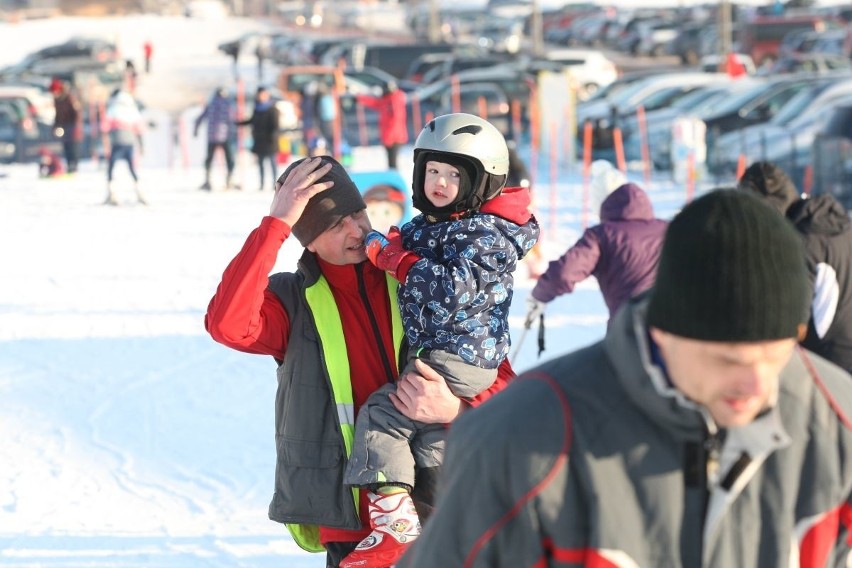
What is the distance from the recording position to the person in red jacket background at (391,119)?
2069 centimetres

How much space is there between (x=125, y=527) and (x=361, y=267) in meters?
3.52

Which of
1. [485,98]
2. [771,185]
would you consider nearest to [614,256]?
[771,185]

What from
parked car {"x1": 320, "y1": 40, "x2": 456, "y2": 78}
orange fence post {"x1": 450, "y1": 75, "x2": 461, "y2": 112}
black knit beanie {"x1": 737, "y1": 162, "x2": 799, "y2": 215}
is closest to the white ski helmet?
black knit beanie {"x1": 737, "y1": 162, "x2": 799, "y2": 215}

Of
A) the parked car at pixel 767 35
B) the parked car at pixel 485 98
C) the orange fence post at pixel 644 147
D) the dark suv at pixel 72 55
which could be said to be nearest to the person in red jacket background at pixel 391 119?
the orange fence post at pixel 644 147

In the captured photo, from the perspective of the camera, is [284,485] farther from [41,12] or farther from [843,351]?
[41,12]

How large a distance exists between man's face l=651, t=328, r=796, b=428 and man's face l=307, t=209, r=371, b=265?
71.1 inches

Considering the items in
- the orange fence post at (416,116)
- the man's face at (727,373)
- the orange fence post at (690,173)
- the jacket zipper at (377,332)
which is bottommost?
the orange fence post at (690,173)

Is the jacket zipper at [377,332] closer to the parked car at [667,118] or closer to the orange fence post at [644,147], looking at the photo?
the orange fence post at [644,147]

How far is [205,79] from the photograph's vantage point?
157ft

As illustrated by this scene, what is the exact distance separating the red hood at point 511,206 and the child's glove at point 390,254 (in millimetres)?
237

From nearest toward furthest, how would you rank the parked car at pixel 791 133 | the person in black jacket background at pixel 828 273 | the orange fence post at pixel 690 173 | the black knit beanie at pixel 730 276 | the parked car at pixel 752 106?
the black knit beanie at pixel 730 276, the person in black jacket background at pixel 828 273, the parked car at pixel 791 133, the orange fence post at pixel 690 173, the parked car at pixel 752 106

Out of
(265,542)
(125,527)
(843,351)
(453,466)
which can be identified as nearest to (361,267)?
(453,466)

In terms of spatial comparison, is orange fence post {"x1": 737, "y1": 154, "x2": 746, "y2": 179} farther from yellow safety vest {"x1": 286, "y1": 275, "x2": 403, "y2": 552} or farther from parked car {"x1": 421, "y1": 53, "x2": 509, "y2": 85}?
parked car {"x1": 421, "y1": 53, "x2": 509, "y2": 85}

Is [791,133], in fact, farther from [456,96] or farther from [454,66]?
[454,66]
